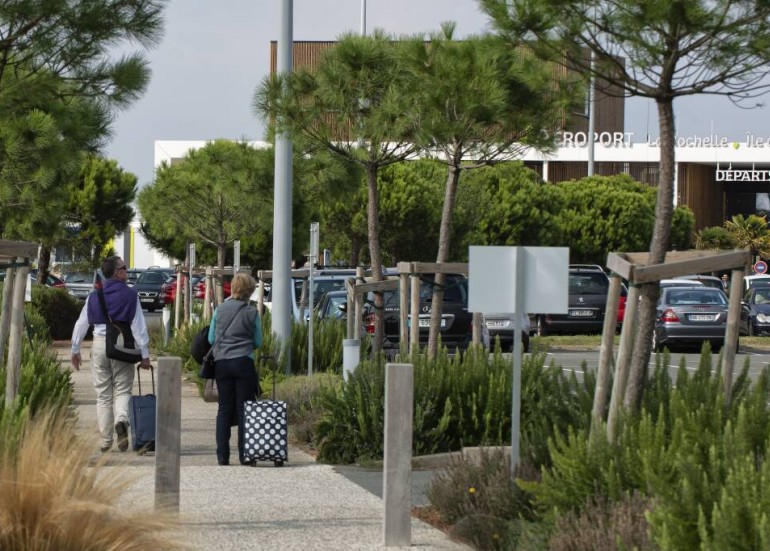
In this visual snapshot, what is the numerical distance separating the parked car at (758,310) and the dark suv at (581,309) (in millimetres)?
4083

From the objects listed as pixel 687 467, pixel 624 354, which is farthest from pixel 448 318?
pixel 687 467

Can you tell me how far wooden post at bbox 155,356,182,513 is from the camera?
25.0ft

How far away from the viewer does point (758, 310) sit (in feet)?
120

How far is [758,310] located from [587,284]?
5.00 meters

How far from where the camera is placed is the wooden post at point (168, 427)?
763cm

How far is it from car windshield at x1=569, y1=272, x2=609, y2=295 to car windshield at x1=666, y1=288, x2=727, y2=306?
3.10 m

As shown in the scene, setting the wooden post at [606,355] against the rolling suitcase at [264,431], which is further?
the rolling suitcase at [264,431]

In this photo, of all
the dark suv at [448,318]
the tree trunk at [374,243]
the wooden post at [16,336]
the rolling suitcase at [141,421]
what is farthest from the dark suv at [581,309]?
the wooden post at [16,336]

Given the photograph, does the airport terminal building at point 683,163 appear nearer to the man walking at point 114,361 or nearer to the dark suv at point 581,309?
the dark suv at point 581,309

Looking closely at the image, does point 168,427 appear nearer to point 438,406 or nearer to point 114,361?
point 438,406

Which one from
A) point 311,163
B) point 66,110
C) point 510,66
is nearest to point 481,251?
point 510,66

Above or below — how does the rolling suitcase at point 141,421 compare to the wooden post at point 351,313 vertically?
below

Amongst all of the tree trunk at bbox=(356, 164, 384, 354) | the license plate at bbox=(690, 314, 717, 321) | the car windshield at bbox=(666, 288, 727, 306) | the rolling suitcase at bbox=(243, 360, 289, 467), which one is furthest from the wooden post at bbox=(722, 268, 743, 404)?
the car windshield at bbox=(666, 288, 727, 306)

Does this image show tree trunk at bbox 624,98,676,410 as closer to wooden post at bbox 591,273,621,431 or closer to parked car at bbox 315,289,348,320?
wooden post at bbox 591,273,621,431
